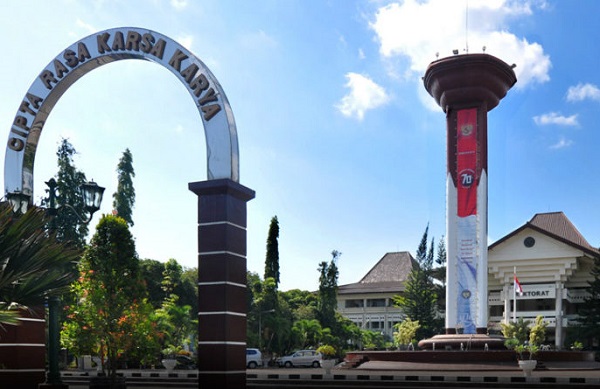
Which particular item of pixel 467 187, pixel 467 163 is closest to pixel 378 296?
pixel 467 187

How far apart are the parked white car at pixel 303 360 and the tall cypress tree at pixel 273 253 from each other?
1156 cm

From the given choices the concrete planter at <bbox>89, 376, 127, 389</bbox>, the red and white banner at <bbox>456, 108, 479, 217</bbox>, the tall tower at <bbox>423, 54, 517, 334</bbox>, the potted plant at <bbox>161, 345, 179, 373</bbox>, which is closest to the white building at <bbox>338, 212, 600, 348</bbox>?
the tall tower at <bbox>423, 54, 517, 334</bbox>

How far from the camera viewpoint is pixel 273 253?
173ft

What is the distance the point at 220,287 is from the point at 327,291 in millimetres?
44037

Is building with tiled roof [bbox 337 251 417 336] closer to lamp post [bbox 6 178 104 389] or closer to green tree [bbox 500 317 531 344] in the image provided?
green tree [bbox 500 317 531 344]

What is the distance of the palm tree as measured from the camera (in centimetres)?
916

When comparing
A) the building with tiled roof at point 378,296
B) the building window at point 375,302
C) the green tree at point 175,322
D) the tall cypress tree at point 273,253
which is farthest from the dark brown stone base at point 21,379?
the building window at point 375,302

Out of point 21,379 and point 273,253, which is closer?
point 21,379

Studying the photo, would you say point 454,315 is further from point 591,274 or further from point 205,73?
point 205,73

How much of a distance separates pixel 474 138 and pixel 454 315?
9.65 m

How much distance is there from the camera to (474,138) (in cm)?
3844

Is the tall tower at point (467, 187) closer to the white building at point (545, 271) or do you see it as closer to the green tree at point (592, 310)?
the white building at point (545, 271)

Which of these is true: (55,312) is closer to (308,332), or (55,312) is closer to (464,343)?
→ (464,343)

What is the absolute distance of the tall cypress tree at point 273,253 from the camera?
52062 mm
